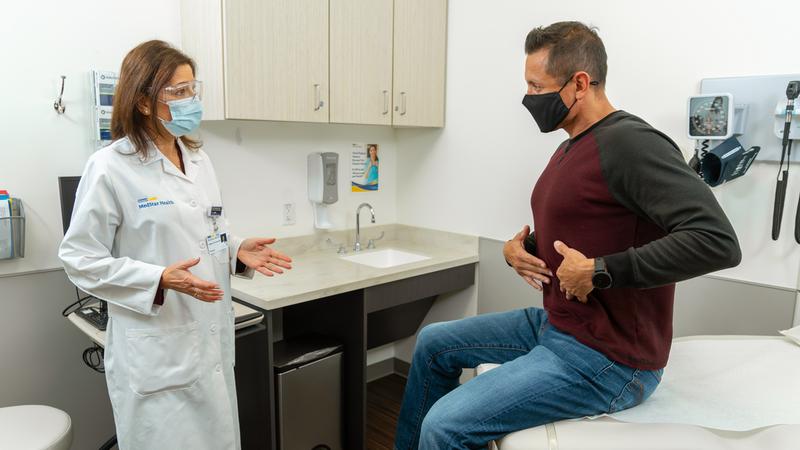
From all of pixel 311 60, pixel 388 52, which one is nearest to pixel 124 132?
pixel 311 60

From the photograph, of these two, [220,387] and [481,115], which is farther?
[481,115]

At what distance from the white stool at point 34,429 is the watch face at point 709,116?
231 cm

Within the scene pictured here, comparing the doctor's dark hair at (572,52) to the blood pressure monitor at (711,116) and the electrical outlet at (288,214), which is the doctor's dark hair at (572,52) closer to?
the blood pressure monitor at (711,116)

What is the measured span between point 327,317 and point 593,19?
1704 mm

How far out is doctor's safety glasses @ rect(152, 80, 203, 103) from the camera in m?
1.44

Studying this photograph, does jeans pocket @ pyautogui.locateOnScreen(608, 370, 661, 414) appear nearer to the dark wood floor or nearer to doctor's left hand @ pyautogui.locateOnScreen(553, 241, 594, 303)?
doctor's left hand @ pyautogui.locateOnScreen(553, 241, 594, 303)

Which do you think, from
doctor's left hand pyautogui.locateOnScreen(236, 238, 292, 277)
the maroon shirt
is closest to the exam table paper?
the maroon shirt

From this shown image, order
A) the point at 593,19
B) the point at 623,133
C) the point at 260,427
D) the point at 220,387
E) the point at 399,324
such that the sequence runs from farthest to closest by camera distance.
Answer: the point at 399,324
the point at 593,19
the point at 260,427
the point at 220,387
the point at 623,133

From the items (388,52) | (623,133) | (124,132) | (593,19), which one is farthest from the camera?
(388,52)

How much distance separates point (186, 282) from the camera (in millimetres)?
1317

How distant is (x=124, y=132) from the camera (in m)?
1.42

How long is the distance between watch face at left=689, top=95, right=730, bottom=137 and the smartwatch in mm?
1048

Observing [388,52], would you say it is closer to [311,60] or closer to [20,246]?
[311,60]

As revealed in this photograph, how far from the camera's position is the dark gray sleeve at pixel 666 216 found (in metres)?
1.11
